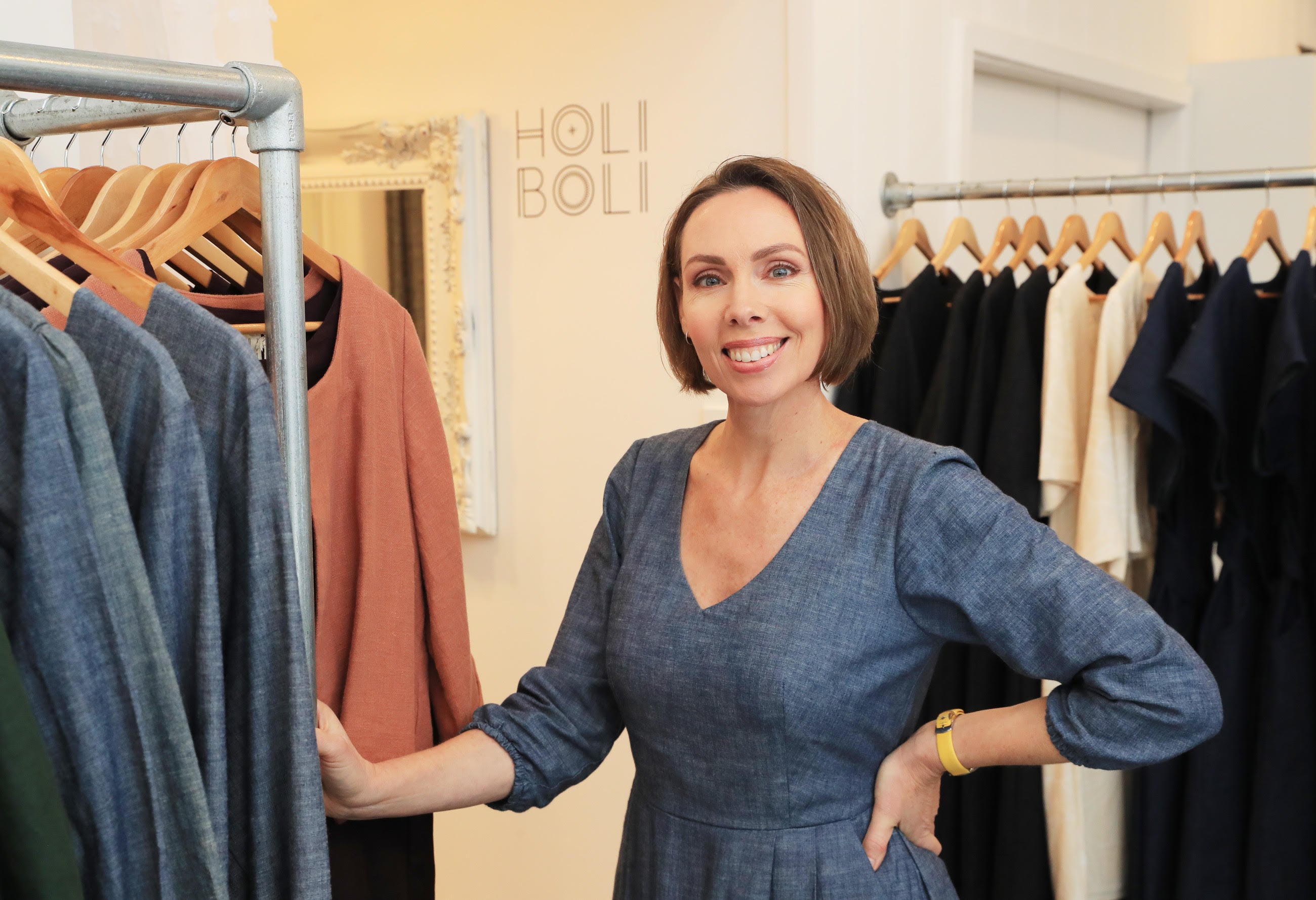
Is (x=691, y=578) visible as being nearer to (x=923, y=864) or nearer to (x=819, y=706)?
(x=819, y=706)

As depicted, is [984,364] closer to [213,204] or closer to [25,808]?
[213,204]

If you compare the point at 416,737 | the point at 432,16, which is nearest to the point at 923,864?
the point at 416,737

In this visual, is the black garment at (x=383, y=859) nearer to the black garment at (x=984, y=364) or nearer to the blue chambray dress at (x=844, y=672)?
the blue chambray dress at (x=844, y=672)

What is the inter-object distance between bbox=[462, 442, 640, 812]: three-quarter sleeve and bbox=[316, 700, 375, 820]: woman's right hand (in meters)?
0.18

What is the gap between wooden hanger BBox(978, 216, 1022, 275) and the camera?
219cm

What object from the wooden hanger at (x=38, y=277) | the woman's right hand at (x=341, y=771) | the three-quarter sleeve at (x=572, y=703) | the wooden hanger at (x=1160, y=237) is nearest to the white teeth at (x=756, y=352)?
→ the three-quarter sleeve at (x=572, y=703)

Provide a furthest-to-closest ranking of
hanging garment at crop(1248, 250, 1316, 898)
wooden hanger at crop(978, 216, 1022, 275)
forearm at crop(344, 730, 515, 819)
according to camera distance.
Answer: wooden hanger at crop(978, 216, 1022, 275), hanging garment at crop(1248, 250, 1316, 898), forearm at crop(344, 730, 515, 819)

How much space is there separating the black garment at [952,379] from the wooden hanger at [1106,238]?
0.14m

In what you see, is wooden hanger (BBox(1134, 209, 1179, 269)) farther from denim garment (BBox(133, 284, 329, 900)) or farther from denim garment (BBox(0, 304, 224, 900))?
denim garment (BBox(0, 304, 224, 900))

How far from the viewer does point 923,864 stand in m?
1.31

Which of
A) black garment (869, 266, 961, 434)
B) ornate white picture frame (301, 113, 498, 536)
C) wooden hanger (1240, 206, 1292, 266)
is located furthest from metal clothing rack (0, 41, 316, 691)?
wooden hanger (1240, 206, 1292, 266)

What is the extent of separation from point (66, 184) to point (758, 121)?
130 centimetres

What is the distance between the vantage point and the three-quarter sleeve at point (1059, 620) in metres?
1.17

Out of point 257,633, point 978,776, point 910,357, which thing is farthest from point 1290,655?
point 257,633
